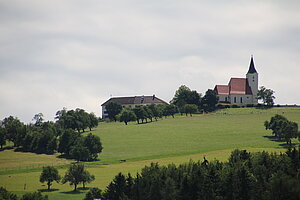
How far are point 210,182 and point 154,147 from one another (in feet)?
167

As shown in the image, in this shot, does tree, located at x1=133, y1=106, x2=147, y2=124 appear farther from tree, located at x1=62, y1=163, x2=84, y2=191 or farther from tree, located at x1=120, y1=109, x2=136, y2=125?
tree, located at x1=62, y1=163, x2=84, y2=191

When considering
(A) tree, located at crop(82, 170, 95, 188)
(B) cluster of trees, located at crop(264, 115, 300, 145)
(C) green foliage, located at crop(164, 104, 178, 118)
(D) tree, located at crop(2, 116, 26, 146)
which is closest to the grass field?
(A) tree, located at crop(82, 170, 95, 188)

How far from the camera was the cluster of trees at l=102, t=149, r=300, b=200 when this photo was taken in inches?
2579

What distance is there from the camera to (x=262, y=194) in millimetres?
62688

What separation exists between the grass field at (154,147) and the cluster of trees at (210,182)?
938 centimetres

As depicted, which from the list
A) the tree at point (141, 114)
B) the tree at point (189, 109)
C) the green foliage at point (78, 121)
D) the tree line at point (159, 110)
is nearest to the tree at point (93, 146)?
the green foliage at point (78, 121)

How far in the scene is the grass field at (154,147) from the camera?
87938 millimetres

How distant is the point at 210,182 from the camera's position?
67250 millimetres

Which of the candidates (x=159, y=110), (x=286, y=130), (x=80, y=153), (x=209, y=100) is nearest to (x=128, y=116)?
(x=159, y=110)

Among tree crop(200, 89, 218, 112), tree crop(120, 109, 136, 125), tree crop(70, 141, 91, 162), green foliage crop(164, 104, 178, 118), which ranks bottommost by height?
tree crop(70, 141, 91, 162)

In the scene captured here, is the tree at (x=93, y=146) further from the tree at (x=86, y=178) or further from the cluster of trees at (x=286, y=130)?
the cluster of trees at (x=286, y=130)

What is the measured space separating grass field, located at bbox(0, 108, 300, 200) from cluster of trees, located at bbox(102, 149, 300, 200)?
938 cm

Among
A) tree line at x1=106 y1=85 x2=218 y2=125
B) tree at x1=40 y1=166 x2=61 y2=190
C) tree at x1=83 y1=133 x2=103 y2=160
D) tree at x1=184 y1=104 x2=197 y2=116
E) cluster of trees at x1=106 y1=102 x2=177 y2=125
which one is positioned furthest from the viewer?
tree at x1=184 y1=104 x2=197 y2=116

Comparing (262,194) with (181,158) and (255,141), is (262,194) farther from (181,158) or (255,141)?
(255,141)
